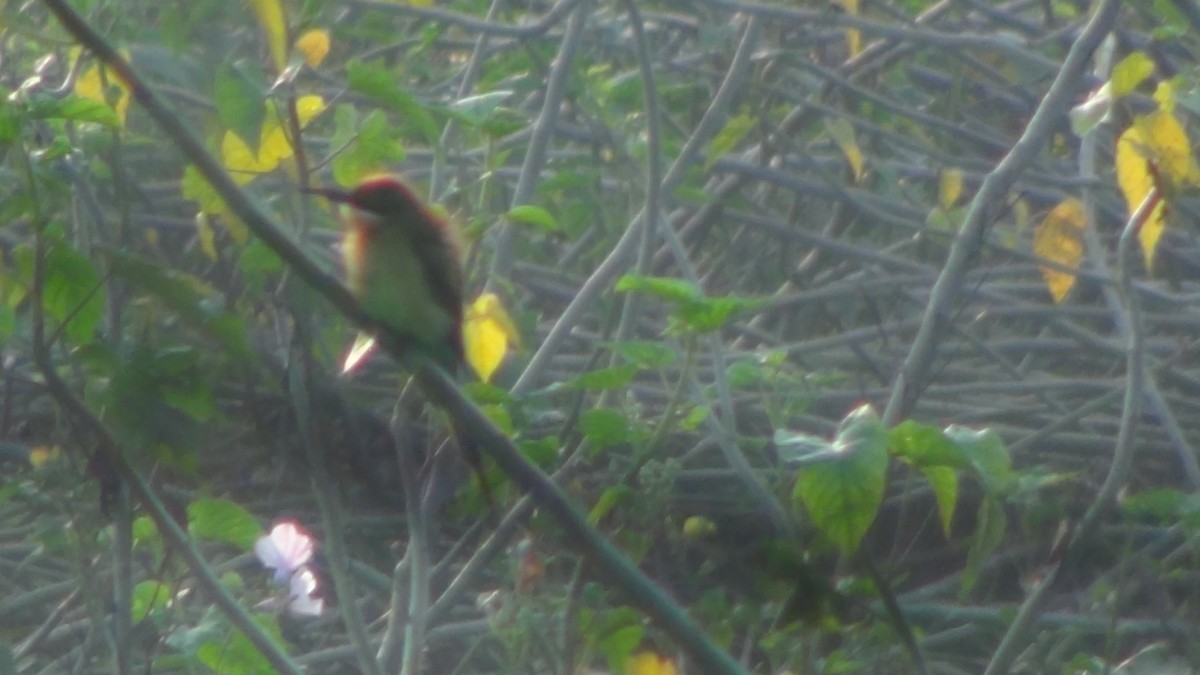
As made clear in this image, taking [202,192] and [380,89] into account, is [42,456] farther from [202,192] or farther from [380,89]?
[380,89]

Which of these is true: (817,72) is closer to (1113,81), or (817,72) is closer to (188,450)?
(1113,81)

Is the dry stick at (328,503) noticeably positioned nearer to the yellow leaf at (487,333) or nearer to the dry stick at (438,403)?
the dry stick at (438,403)

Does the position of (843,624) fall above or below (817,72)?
below

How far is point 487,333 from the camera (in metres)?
2.19

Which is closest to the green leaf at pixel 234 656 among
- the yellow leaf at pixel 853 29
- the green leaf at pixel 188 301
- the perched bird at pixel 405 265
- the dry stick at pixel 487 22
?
the green leaf at pixel 188 301

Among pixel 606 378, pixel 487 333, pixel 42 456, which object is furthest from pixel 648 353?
pixel 42 456

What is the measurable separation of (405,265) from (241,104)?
83 centimetres

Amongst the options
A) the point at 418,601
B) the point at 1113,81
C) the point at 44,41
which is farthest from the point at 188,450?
the point at 1113,81

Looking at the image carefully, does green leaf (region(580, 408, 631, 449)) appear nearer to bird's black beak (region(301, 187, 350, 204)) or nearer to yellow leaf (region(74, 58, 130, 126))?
bird's black beak (region(301, 187, 350, 204))

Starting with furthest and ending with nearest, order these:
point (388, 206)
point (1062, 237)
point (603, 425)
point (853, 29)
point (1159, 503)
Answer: point (853, 29)
point (1062, 237)
point (388, 206)
point (1159, 503)
point (603, 425)

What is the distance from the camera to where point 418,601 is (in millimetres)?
1951

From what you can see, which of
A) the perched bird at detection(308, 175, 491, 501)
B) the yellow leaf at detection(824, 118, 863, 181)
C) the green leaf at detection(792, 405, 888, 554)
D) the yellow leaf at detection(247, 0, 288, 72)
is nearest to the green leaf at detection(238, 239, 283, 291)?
the yellow leaf at detection(247, 0, 288, 72)

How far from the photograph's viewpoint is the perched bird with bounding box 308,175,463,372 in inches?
101

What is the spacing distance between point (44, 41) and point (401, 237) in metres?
0.80
